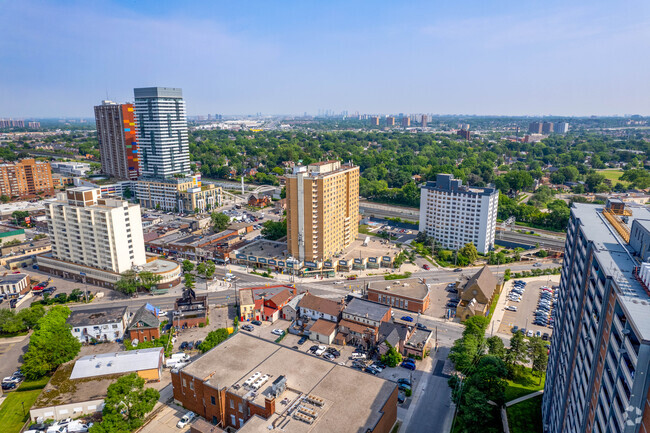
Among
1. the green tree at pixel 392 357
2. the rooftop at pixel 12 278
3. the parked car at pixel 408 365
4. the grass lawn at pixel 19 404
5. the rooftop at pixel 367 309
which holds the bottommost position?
the grass lawn at pixel 19 404

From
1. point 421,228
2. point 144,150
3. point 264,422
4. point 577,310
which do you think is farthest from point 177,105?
point 577,310

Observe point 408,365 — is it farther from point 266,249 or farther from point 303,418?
point 266,249

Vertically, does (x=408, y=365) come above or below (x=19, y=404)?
above

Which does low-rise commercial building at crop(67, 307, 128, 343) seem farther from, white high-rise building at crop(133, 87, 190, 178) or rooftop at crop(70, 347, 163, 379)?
white high-rise building at crop(133, 87, 190, 178)

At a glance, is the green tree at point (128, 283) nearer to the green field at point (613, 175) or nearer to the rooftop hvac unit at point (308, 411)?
the rooftop hvac unit at point (308, 411)

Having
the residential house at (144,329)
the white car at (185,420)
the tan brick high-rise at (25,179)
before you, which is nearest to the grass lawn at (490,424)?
the white car at (185,420)

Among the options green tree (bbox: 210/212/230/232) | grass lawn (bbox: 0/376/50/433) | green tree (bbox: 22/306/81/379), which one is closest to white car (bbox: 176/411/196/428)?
grass lawn (bbox: 0/376/50/433)

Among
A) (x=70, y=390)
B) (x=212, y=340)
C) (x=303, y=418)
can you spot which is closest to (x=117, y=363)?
(x=70, y=390)
